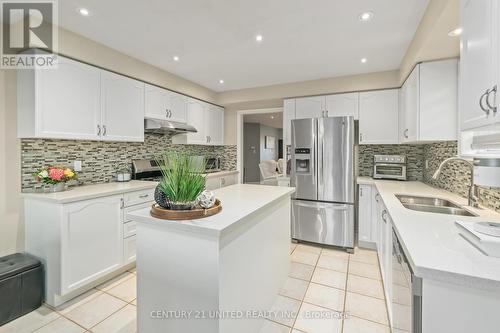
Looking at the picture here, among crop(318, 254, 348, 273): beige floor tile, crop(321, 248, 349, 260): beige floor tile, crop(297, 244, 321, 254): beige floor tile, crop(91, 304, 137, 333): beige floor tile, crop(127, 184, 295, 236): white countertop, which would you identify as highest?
crop(127, 184, 295, 236): white countertop

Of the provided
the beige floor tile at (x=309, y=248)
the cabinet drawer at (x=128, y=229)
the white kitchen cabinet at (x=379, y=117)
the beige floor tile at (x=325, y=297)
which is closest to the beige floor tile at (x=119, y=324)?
the cabinet drawer at (x=128, y=229)

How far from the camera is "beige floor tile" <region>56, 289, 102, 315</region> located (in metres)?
1.99

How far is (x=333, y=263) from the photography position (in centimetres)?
283

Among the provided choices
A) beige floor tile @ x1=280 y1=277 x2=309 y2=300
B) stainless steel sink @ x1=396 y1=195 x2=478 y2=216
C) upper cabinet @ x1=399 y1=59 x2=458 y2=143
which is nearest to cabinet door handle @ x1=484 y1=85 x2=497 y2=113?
stainless steel sink @ x1=396 y1=195 x2=478 y2=216

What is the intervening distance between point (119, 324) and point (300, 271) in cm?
177

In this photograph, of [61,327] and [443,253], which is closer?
[443,253]

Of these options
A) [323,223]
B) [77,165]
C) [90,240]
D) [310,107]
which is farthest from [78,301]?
[310,107]

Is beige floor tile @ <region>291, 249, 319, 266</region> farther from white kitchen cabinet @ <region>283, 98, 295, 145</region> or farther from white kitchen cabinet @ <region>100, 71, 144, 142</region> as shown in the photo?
white kitchen cabinet @ <region>100, 71, 144, 142</region>

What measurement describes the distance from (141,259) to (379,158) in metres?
3.22

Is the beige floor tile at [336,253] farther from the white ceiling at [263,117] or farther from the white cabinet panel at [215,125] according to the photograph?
the white ceiling at [263,117]

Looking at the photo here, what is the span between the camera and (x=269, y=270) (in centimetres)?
194

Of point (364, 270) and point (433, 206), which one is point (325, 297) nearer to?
point (364, 270)

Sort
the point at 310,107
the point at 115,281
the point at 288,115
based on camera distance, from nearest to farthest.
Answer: the point at 115,281
the point at 310,107
the point at 288,115

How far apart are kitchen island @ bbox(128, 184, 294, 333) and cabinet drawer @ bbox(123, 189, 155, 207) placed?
1219mm
